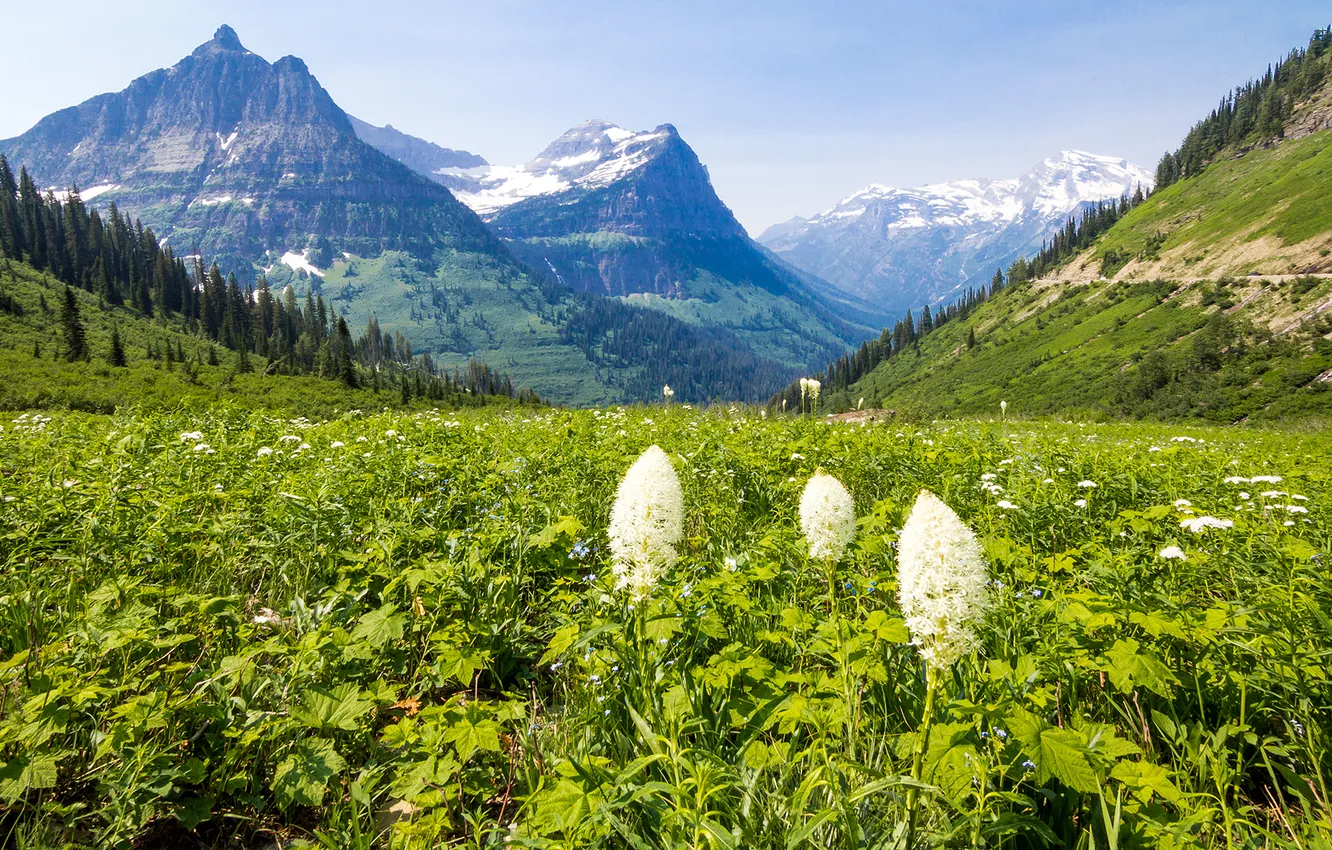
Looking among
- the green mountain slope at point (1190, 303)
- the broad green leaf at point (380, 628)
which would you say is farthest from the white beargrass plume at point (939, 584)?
the green mountain slope at point (1190, 303)

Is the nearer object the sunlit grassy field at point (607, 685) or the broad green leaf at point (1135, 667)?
the sunlit grassy field at point (607, 685)

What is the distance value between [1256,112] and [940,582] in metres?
267

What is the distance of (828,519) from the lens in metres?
4.02

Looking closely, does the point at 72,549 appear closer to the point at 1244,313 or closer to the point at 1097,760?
the point at 1097,760

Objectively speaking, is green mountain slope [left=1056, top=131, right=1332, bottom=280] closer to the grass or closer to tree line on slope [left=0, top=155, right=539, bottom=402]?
the grass

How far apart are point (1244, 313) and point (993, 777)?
497 feet

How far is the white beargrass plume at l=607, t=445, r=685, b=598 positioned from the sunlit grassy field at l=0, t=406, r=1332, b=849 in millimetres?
309

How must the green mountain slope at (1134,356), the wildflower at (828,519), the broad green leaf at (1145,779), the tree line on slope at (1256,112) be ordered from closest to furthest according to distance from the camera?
1. the broad green leaf at (1145,779)
2. the wildflower at (828,519)
3. the green mountain slope at (1134,356)
4. the tree line on slope at (1256,112)

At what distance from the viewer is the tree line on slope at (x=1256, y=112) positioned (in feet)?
550

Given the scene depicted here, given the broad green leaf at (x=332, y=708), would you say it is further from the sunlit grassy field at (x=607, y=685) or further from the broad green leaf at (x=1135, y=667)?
the broad green leaf at (x=1135, y=667)

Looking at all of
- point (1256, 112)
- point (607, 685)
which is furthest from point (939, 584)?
point (1256, 112)

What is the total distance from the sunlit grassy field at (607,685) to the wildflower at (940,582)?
0.26m

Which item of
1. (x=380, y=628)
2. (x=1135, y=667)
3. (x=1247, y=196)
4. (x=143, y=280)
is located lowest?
(x=380, y=628)

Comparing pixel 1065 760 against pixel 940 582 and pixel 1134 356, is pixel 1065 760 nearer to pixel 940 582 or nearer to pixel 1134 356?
pixel 940 582
